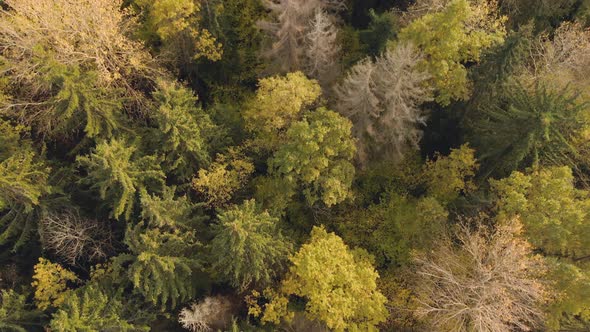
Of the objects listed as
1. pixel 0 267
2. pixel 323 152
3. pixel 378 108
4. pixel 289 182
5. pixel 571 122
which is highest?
pixel 571 122

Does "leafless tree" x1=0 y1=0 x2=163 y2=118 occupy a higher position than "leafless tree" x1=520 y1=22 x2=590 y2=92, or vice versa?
"leafless tree" x1=520 y1=22 x2=590 y2=92

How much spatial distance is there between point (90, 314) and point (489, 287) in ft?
62.6

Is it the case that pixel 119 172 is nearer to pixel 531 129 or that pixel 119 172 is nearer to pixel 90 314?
pixel 90 314

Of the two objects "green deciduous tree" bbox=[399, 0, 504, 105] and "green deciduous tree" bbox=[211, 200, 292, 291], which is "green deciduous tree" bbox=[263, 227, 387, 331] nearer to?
"green deciduous tree" bbox=[211, 200, 292, 291]

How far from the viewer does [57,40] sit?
866 inches

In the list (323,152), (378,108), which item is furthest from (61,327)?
(378,108)

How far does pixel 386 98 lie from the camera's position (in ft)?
69.9

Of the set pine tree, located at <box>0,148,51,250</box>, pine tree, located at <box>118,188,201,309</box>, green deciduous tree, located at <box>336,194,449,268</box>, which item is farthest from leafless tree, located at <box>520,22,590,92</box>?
pine tree, located at <box>0,148,51,250</box>

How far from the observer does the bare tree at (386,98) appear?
2070 centimetres

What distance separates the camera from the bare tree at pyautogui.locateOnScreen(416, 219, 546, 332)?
18312mm

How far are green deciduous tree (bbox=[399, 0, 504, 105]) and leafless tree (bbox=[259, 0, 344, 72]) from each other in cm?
593

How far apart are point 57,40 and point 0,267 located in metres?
13.7

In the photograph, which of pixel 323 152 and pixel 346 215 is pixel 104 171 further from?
pixel 346 215

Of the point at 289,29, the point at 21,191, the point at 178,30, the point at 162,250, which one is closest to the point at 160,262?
the point at 162,250
